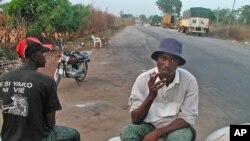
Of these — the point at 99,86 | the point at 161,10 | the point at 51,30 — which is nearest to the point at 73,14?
the point at 51,30

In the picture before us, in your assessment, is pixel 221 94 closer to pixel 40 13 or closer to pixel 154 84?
pixel 154 84

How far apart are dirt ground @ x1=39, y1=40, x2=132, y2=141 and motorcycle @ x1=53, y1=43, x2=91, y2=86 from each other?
0.26m

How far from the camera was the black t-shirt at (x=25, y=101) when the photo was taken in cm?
349

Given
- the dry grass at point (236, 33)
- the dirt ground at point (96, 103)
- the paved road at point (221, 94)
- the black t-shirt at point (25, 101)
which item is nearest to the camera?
the black t-shirt at point (25, 101)

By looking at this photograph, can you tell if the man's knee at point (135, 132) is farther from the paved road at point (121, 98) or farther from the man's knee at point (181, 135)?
the paved road at point (121, 98)

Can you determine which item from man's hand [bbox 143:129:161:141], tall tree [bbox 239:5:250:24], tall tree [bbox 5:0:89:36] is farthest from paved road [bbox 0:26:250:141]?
tall tree [bbox 239:5:250:24]

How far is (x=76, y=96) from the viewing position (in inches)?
374

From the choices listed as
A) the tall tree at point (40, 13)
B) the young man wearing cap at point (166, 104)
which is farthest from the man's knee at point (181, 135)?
the tall tree at point (40, 13)

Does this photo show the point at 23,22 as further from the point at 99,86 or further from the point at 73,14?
the point at 99,86

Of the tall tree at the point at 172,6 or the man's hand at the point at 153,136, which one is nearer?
the man's hand at the point at 153,136

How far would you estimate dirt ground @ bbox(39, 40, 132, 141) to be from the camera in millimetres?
6821

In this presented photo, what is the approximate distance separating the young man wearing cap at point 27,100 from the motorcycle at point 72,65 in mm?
6352

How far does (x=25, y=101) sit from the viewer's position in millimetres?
3494

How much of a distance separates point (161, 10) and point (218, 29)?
85565 mm
